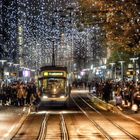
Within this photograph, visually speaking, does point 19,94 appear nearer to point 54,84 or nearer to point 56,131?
point 54,84

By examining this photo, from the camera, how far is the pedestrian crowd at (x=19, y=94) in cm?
4712

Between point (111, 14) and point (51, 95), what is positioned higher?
point (111, 14)

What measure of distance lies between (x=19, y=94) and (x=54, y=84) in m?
3.05

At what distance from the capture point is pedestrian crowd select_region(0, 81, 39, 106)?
1855 inches

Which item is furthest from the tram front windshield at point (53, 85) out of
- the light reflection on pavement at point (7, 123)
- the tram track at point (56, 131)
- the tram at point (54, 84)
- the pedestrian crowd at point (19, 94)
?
the tram track at point (56, 131)

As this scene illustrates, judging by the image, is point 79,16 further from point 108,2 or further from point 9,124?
point 9,124

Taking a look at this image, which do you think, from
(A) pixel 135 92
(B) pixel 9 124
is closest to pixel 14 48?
(A) pixel 135 92

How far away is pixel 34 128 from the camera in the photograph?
94.7ft

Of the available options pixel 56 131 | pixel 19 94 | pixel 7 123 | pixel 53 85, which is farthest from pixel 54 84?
pixel 56 131

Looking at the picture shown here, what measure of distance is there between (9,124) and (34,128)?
242 cm

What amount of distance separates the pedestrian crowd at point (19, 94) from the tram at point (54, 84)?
125cm

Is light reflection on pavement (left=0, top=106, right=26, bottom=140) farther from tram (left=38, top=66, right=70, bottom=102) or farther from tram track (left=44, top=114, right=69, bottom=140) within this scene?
tram (left=38, top=66, right=70, bottom=102)

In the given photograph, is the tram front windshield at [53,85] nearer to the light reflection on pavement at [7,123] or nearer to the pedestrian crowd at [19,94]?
the pedestrian crowd at [19,94]

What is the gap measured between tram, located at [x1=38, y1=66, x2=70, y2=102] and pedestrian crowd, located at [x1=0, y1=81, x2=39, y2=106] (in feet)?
4.09
